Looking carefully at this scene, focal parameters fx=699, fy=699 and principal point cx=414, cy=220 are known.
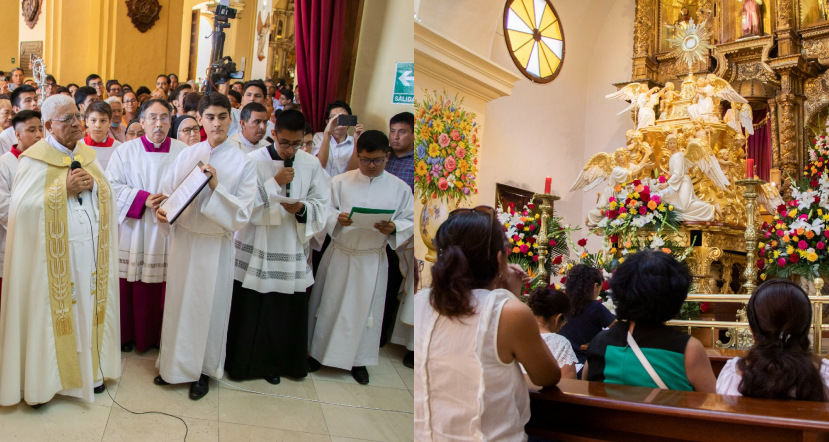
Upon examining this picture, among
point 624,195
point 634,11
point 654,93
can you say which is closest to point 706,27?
point 634,11

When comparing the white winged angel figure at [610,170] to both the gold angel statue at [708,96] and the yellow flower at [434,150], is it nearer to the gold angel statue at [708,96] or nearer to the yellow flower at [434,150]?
the gold angel statue at [708,96]

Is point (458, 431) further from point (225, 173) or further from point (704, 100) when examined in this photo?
point (704, 100)

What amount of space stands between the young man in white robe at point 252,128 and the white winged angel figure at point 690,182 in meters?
5.08

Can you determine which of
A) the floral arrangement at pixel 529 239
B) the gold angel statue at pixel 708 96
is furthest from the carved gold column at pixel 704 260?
the floral arrangement at pixel 529 239

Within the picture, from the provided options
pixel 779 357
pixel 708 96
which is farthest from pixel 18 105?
pixel 708 96

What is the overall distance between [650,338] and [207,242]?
1.67 m

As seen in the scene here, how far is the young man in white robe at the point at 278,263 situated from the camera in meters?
2.55

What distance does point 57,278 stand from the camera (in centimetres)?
250

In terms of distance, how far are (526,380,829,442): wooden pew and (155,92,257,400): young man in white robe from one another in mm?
1226

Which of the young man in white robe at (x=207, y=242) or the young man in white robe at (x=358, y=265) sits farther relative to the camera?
the young man in white robe at (x=207, y=242)

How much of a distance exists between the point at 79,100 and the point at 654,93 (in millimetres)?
7937

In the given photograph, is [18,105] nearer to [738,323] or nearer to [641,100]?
[738,323]

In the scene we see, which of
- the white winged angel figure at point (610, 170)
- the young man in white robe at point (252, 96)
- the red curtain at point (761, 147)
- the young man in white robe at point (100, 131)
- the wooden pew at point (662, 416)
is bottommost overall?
the wooden pew at point (662, 416)

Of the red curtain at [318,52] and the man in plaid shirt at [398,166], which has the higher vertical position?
the red curtain at [318,52]
